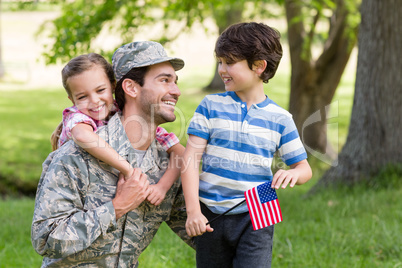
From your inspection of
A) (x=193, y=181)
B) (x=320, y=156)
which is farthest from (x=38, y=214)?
(x=320, y=156)

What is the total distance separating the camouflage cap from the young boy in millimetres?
302

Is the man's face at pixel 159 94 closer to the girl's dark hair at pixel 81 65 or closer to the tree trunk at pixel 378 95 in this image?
the girl's dark hair at pixel 81 65

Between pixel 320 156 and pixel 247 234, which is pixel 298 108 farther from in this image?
pixel 247 234

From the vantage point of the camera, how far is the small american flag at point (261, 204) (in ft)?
7.86

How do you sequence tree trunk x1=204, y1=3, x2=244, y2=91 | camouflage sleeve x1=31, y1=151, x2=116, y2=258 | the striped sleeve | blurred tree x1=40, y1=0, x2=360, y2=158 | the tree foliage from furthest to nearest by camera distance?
tree trunk x1=204, y1=3, x2=244, y2=91
blurred tree x1=40, y1=0, x2=360, y2=158
the tree foliage
the striped sleeve
camouflage sleeve x1=31, y1=151, x2=116, y2=258

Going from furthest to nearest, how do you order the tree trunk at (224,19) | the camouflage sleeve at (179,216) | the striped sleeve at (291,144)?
the tree trunk at (224,19), the camouflage sleeve at (179,216), the striped sleeve at (291,144)

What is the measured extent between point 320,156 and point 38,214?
8940mm

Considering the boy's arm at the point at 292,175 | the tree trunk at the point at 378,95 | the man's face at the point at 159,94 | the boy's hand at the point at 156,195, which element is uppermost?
the man's face at the point at 159,94

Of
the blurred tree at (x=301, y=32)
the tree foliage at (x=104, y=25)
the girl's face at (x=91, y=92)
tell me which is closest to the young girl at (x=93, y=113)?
the girl's face at (x=91, y=92)

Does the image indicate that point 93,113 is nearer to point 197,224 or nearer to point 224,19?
point 197,224

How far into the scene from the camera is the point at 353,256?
390 cm

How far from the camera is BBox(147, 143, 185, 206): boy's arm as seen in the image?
99.3 inches

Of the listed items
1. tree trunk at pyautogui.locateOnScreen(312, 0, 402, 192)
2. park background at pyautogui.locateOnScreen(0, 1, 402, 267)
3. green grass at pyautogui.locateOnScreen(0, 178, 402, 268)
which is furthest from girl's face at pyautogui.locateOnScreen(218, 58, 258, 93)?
tree trunk at pyautogui.locateOnScreen(312, 0, 402, 192)

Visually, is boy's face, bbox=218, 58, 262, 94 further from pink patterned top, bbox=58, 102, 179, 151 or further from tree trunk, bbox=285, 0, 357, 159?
tree trunk, bbox=285, 0, 357, 159
